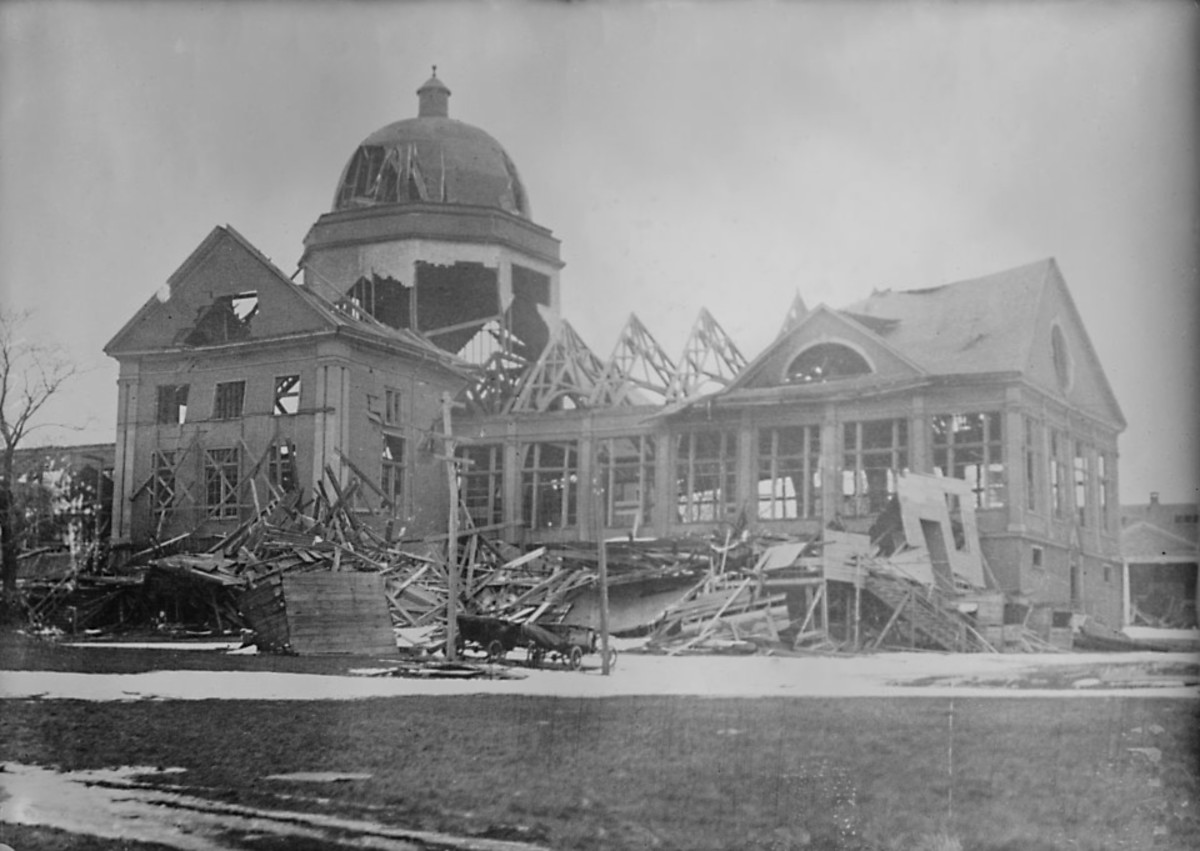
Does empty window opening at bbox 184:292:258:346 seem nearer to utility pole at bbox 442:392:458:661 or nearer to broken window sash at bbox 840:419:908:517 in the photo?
utility pole at bbox 442:392:458:661

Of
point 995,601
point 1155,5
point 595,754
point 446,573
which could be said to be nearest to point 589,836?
point 595,754

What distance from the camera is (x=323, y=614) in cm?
784

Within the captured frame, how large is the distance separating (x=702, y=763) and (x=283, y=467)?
10.9 ft

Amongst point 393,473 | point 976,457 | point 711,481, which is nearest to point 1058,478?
point 976,457

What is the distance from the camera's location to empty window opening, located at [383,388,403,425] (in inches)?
304

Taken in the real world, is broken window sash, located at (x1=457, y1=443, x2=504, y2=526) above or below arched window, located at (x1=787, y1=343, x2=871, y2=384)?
below

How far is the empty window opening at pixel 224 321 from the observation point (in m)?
7.59

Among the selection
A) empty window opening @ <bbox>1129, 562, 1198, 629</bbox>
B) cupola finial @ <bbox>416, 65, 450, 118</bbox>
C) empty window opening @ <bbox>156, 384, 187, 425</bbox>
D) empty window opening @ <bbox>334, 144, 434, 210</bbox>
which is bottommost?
empty window opening @ <bbox>1129, 562, 1198, 629</bbox>

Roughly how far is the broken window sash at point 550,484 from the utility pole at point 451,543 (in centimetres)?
48

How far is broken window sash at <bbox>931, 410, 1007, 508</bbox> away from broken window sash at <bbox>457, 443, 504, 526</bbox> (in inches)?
117

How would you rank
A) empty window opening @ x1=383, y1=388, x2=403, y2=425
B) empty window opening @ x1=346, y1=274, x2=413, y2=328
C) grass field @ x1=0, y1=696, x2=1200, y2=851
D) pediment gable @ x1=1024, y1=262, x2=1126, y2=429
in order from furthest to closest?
empty window opening @ x1=346, y1=274, x2=413, y2=328 → empty window opening @ x1=383, y1=388, x2=403, y2=425 → pediment gable @ x1=1024, y1=262, x2=1126, y2=429 → grass field @ x1=0, y1=696, x2=1200, y2=851

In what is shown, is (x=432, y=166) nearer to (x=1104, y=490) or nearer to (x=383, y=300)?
(x=383, y=300)

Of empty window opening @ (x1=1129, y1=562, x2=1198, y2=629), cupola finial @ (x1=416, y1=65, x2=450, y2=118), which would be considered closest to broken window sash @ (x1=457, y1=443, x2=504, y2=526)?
cupola finial @ (x1=416, y1=65, x2=450, y2=118)

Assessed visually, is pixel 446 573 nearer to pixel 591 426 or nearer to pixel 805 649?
pixel 591 426
